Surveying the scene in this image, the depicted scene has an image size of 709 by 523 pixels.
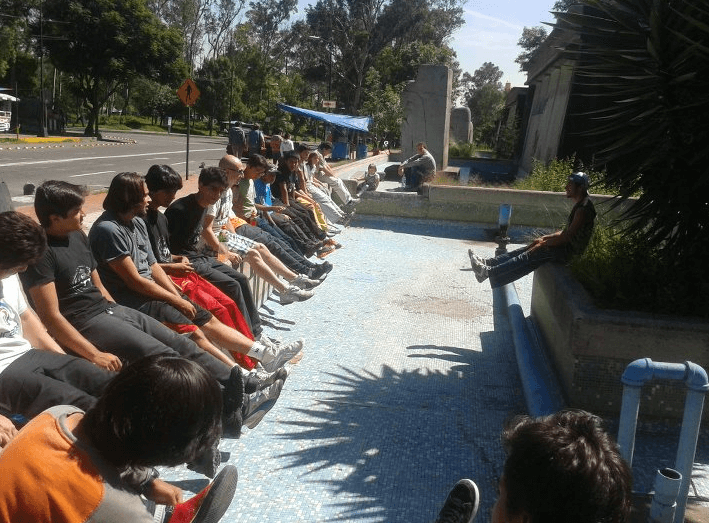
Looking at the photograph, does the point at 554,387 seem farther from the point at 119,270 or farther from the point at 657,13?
the point at 119,270

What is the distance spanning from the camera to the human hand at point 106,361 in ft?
12.0

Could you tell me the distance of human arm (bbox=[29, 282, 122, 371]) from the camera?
353 cm

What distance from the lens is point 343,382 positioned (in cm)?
523

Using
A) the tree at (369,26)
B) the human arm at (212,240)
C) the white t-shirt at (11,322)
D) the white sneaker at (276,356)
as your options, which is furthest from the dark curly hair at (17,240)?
the tree at (369,26)

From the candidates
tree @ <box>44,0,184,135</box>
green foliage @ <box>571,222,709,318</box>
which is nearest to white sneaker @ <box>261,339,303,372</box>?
green foliage @ <box>571,222,709,318</box>

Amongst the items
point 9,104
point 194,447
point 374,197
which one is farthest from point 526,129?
point 9,104

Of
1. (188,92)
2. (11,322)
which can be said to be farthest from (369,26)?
(11,322)

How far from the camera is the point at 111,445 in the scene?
1895mm

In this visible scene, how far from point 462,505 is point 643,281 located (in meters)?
3.47

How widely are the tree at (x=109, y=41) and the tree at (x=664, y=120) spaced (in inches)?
1508

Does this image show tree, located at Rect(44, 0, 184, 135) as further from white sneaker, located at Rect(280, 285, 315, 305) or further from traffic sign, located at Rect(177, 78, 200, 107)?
white sneaker, located at Rect(280, 285, 315, 305)

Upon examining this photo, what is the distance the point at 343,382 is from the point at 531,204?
7930mm

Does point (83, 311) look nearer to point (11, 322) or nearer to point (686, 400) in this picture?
point (11, 322)

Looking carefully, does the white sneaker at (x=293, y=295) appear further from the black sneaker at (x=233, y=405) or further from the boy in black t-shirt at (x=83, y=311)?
the black sneaker at (x=233, y=405)
